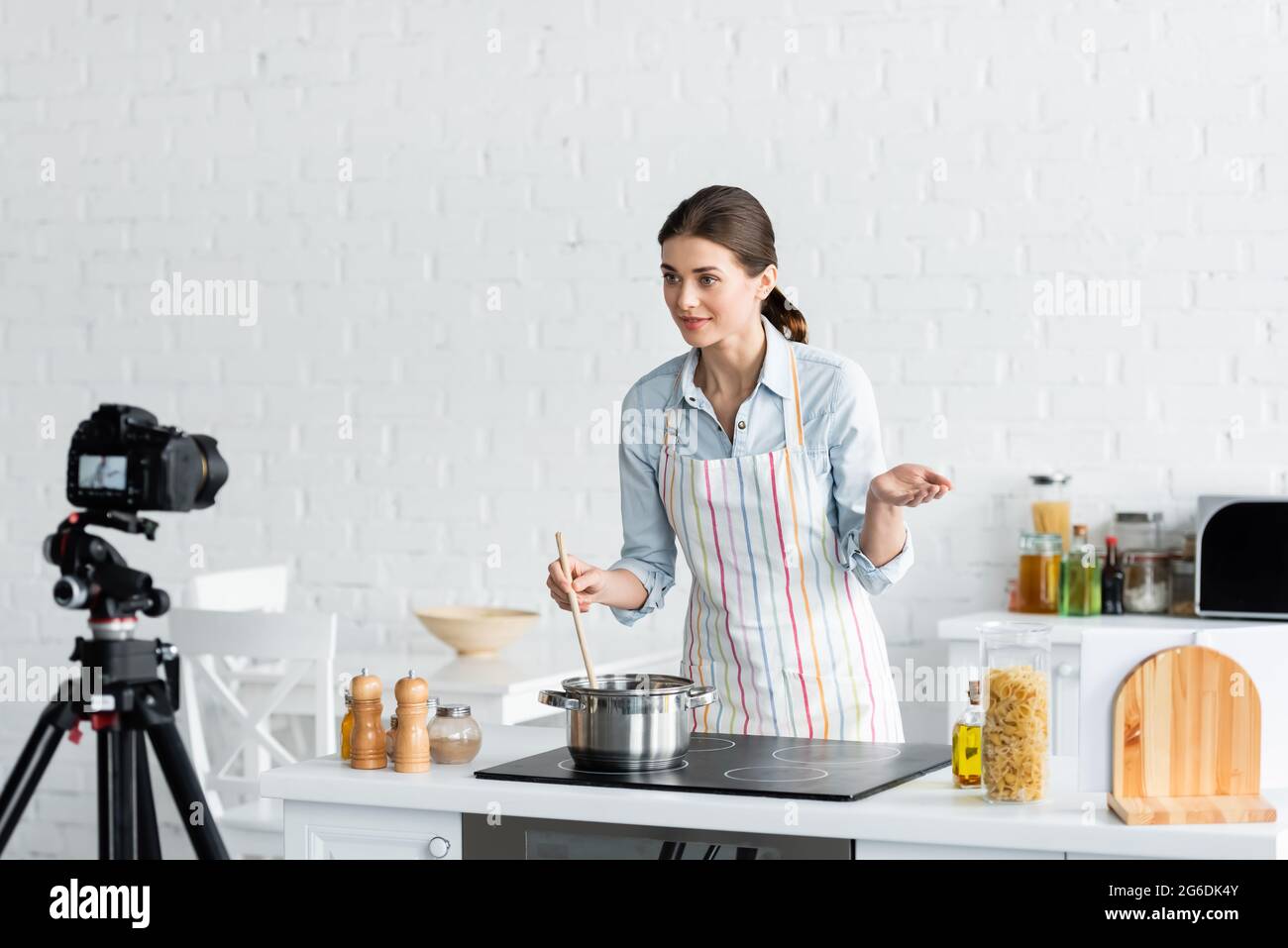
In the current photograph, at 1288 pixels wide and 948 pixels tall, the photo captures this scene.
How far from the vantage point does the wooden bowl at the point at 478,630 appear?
3.65m

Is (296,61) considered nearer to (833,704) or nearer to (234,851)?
(234,851)

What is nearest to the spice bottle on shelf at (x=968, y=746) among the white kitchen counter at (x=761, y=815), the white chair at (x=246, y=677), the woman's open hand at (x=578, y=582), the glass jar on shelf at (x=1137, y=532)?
the white kitchen counter at (x=761, y=815)

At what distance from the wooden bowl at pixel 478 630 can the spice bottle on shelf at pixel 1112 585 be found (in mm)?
1312

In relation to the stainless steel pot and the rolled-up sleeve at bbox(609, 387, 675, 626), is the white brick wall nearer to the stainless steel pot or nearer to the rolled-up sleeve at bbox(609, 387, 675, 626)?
the rolled-up sleeve at bbox(609, 387, 675, 626)

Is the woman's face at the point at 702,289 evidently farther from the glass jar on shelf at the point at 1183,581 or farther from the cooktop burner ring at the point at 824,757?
the glass jar on shelf at the point at 1183,581

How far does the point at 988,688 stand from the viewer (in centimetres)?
176

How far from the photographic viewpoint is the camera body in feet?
6.68

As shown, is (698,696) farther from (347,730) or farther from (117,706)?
(117,706)

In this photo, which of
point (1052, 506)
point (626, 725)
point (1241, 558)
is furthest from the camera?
point (1052, 506)

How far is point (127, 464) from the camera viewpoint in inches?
80.2

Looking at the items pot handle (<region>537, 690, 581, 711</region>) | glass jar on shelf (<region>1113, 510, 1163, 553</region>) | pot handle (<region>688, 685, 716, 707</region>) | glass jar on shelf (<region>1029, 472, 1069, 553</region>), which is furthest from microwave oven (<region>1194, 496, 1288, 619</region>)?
pot handle (<region>537, 690, 581, 711</region>)

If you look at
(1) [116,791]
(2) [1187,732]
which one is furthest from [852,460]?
(1) [116,791]

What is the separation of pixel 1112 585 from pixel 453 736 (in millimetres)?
1988
